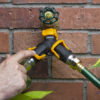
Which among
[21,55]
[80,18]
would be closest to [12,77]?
[21,55]

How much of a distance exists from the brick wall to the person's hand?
0.16m

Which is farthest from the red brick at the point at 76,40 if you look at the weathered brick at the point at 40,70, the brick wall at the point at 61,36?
the weathered brick at the point at 40,70

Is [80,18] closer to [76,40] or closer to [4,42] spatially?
[76,40]

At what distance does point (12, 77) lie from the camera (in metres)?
0.61

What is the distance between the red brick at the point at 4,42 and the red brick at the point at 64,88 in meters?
0.18

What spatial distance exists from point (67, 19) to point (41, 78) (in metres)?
0.25

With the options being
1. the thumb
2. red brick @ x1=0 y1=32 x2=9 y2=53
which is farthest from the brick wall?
the thumb

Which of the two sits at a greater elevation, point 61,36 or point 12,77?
point 61,36

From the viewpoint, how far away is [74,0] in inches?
30.7

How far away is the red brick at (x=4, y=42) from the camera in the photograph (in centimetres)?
79

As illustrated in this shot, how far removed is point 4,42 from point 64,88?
295 millimetres

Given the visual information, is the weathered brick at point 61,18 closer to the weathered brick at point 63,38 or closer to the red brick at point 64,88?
the weathered brick at point 63,38

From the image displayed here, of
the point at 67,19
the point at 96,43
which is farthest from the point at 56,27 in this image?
the point at 96,43

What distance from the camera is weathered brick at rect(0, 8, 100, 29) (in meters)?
0.78
